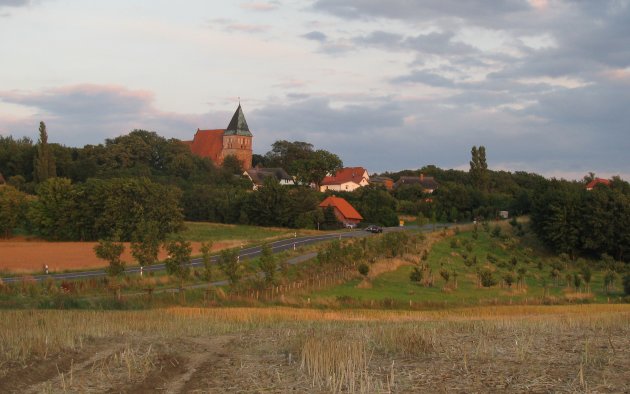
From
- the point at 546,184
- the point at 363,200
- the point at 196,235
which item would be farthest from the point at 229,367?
the point at 363,200

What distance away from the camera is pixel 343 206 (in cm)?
9525

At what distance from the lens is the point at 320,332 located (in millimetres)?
19531

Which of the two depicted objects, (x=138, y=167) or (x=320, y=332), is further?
(x=138, y=167)

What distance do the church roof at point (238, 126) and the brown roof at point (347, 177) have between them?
3037cm

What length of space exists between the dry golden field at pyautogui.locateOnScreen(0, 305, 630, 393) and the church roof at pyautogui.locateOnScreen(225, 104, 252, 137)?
14327 centimetres

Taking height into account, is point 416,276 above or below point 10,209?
below

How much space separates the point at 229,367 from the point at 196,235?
64.1 metres

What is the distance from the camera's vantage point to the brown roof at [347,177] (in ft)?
449

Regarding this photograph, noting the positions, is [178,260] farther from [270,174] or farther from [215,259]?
[270,174]

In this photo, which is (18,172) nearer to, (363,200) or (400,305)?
(363,200)

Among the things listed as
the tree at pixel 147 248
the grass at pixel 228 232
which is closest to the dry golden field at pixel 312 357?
the tree at pixel 147 248

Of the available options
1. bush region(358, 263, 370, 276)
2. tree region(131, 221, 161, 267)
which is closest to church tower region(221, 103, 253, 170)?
bush region(358, 263, 370, 276)

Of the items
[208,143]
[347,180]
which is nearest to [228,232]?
[347,180]

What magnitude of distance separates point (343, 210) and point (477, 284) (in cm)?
4667
